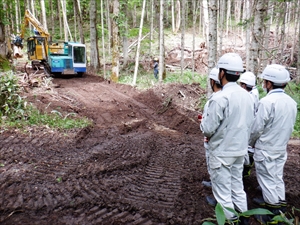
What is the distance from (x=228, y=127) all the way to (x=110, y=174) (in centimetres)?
235

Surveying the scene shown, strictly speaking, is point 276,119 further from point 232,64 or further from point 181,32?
point 181,32

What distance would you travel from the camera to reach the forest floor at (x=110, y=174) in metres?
3.29

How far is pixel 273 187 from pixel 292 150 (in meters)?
3.47

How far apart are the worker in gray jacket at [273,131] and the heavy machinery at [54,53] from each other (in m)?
13.2

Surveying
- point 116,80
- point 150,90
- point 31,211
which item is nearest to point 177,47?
point 116,80

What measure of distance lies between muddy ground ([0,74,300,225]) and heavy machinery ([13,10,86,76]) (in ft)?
23.3

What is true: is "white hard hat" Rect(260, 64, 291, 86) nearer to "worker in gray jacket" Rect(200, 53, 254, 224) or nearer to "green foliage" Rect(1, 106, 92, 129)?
"worker in gray jacket" Rect(200, 53, 254, 224)

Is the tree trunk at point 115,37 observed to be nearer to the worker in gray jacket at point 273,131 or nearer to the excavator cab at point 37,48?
→ the excavator cab at point 37,48

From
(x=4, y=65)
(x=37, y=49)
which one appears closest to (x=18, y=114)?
(x=4, y=65)

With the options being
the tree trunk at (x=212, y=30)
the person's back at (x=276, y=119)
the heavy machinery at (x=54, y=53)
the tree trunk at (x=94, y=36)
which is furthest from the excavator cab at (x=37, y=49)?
the person's back at (x=276, y=119)

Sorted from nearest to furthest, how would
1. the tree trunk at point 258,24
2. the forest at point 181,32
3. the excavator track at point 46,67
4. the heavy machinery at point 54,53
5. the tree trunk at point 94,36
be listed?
the tree trunk at point 258,24 < the forest at point 181,32 < the heavy machinery at point 54,53 < the excavator track at point 46,67 < the tree trunk at point 94,36

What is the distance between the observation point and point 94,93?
38.1 ft

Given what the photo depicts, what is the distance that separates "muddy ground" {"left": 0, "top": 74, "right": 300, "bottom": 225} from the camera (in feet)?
10.8

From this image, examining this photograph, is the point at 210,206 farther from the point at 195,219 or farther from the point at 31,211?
the point at 31,211
